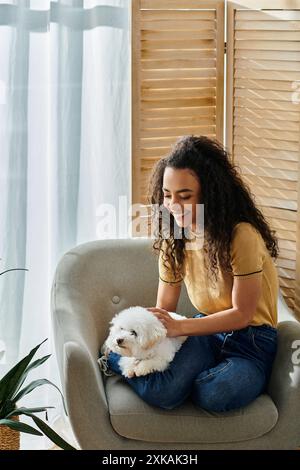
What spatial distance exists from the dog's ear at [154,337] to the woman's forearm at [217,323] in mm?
87

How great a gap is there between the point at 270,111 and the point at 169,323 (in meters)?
0.90

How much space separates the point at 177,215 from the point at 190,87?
0.73m

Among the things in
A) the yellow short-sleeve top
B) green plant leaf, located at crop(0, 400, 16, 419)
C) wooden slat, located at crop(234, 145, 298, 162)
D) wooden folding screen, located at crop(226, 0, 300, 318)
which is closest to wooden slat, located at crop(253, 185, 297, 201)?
wooden folding screen, located at crop(226, 0, 300, 318)

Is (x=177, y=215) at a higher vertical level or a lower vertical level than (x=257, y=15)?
lower

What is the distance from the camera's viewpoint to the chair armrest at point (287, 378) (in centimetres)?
215

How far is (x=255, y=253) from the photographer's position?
2.23 m

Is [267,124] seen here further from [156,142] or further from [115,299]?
[115,299]

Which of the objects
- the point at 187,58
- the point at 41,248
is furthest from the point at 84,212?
the point at 187,58

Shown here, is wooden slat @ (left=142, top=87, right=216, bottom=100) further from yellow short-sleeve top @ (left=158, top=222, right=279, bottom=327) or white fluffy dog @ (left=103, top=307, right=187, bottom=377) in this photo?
white fluffy dog @ (left=103, top=307, right=187, bottom=377)

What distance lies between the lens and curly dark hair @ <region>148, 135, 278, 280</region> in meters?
2.24

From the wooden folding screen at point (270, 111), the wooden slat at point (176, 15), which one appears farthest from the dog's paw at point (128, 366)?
the wooden slat at point (176, 15)

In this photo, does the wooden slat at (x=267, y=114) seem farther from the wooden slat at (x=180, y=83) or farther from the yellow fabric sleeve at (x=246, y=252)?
the yellow fabric sleeve at (x=246, y=252)

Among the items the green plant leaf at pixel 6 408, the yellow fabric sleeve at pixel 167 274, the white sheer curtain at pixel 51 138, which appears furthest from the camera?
the white sheer curtain at pixel 51 138

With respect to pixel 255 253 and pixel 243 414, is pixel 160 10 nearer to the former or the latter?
pixel 255 253
